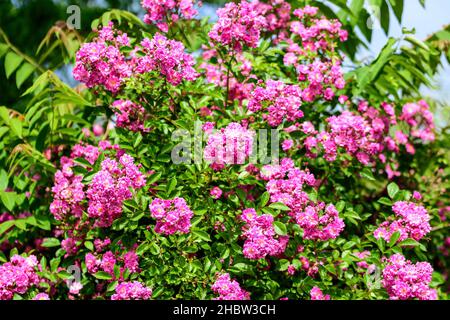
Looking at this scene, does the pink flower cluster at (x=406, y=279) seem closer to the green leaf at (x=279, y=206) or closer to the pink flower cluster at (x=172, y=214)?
the green leaf at (x=279, y=206)

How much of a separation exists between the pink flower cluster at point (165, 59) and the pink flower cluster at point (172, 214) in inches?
23.5

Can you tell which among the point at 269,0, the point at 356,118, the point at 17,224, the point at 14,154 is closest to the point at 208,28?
the point at 269,0

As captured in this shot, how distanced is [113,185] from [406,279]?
1.32 meters

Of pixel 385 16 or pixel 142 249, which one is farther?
pixel 385 16

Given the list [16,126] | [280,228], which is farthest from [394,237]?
[16,126]

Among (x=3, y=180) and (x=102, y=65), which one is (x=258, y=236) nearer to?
(x=102, y=65)

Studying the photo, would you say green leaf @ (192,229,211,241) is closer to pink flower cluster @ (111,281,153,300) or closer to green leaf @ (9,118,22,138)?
pink flower cluster @ (111,281,153,300)

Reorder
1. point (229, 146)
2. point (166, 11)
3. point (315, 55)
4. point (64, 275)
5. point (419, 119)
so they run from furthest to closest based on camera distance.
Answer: point (419, 119) < point (315, 55) < point (166, 11) < point (64, 275) < point (229, 146)

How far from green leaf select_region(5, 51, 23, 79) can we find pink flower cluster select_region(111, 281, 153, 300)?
63.4 inches

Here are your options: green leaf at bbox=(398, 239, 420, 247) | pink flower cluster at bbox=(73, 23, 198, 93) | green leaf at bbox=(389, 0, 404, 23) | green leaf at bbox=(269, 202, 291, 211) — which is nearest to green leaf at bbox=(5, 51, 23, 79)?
pink flower cluster at bbox=(73, 23, 198, 93)

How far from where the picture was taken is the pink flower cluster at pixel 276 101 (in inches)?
111

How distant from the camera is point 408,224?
9.44 feet

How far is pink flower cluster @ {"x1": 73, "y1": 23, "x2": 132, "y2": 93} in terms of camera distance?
2861mm
